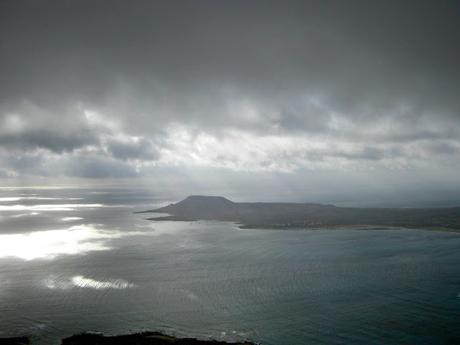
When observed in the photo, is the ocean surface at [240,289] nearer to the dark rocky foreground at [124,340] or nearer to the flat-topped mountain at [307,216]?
the dark rocky foreground at [124,340]

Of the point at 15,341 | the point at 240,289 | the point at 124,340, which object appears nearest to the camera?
the point at 15,341

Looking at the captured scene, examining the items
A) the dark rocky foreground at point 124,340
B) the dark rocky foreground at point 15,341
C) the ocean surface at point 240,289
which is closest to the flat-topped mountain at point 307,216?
the ocean surface at point 240,289

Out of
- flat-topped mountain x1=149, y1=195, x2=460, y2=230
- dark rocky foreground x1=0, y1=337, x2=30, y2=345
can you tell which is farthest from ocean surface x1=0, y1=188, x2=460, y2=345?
flat-topped mountain x1=149, y1=195, x2=460, y2=230

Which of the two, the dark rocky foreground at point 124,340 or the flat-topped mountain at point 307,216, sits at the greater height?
the flat-topped mountain at point 307,216

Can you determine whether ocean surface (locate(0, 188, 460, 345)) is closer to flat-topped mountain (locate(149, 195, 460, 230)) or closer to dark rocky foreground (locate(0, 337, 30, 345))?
dark rocky foreground (locate(0, 337, 30, 345))

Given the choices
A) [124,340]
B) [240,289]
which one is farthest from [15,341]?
[240,289]

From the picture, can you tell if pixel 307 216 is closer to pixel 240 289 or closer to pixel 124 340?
pixel 240 289

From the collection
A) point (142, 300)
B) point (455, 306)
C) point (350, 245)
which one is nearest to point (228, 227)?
point (350, 245)
